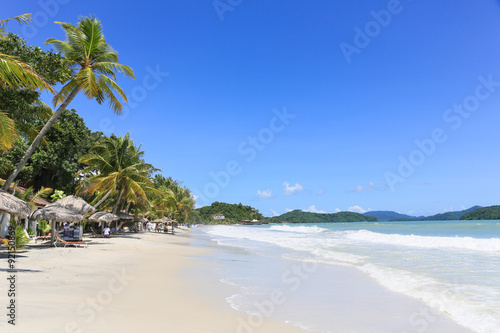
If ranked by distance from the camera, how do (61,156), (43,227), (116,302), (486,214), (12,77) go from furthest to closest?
(486,214), (61,156), (43,227), (12,77), (116,302)

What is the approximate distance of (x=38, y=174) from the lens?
28.1 metres

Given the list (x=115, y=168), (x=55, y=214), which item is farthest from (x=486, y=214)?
(x=55, y=214)

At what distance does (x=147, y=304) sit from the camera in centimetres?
565

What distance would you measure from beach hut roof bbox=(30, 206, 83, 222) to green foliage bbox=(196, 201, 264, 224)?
154 metres

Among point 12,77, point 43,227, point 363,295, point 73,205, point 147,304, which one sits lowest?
point 363,295

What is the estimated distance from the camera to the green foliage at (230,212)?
175m

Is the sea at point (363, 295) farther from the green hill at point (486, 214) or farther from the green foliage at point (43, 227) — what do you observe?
the green hill at point (486, 214)

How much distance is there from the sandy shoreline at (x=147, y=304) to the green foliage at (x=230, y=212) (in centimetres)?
16043

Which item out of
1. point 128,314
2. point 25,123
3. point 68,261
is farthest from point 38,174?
point 128,314

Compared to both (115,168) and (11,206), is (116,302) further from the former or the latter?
(115,168)

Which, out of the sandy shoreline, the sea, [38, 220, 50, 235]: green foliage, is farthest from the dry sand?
[38, 220, 50, 235]: green foliage

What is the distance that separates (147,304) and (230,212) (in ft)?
575

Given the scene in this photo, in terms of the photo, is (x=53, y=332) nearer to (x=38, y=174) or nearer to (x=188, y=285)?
(x=188, y=285)

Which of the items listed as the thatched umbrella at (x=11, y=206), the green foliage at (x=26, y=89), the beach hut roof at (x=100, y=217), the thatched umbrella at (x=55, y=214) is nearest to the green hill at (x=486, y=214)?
the beach hut roof at (x=100, y=217)
